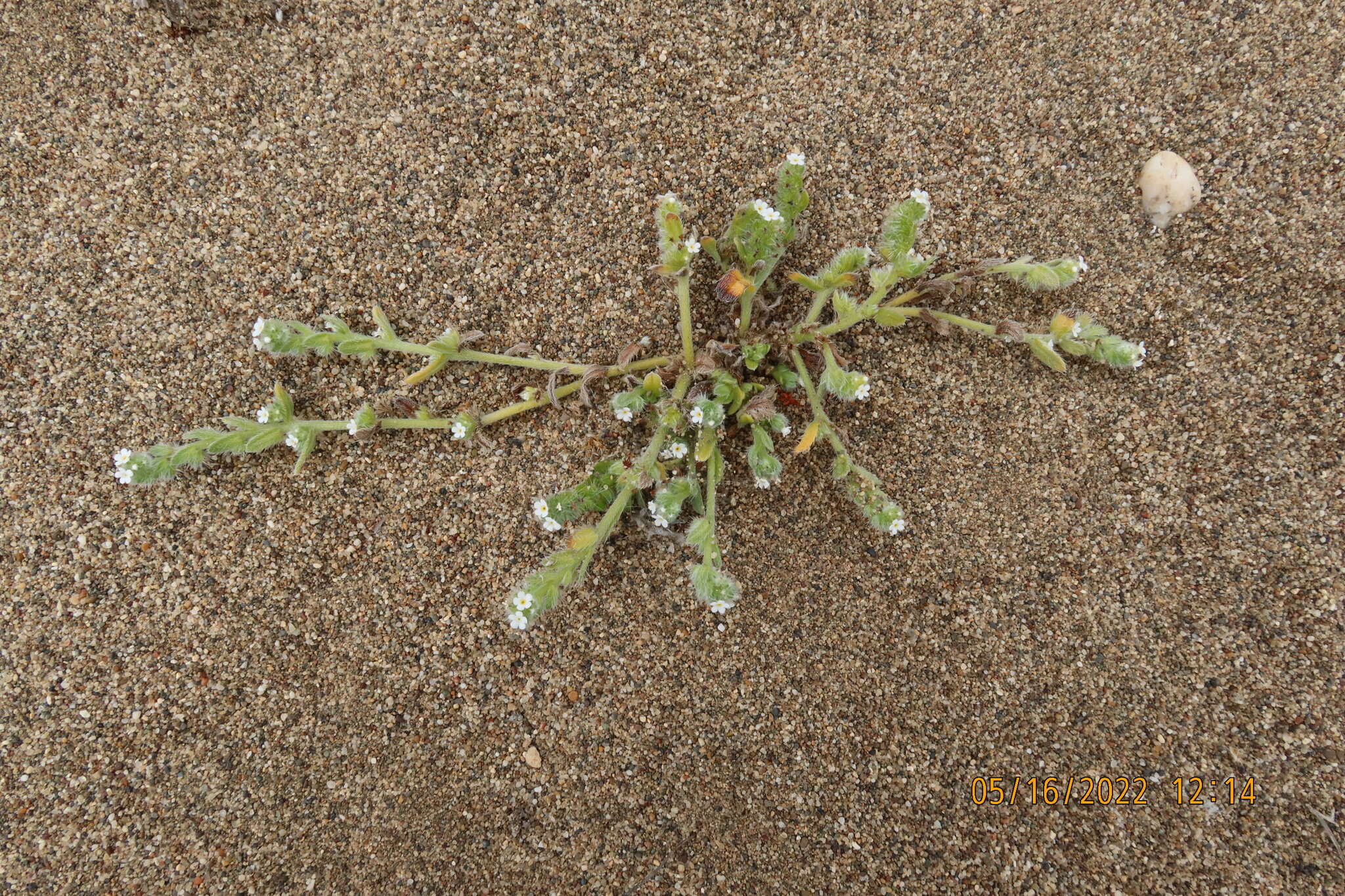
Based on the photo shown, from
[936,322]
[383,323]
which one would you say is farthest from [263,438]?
[936,322]

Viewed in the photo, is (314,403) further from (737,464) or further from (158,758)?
(737,464)

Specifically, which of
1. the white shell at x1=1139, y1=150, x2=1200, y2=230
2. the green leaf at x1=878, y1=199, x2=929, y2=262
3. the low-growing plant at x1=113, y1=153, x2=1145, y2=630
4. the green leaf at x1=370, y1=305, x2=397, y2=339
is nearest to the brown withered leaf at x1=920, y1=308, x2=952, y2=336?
the low-growing plant at x1=113, y1=153, x2=1145, y2=630

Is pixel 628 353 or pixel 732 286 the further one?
pixel 628 353

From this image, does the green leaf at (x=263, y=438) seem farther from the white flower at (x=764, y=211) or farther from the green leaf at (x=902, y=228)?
the green leaf at (x=902, y=228)

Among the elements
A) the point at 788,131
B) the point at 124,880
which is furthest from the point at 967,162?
the point at 124,880
